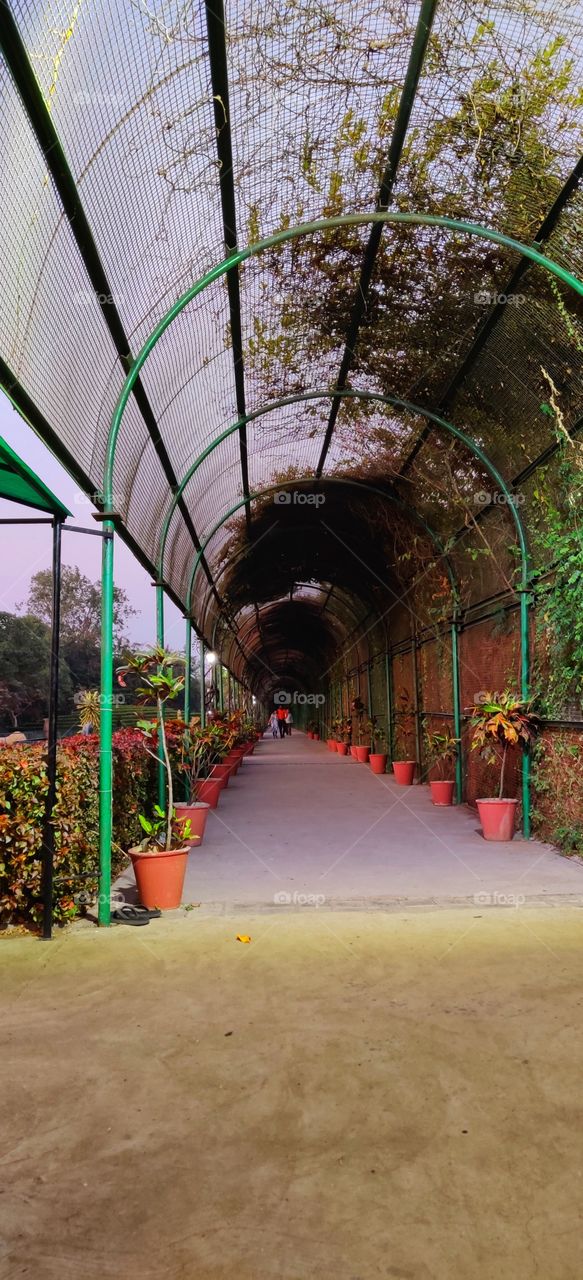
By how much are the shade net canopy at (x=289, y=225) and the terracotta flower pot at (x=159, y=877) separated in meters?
2.51

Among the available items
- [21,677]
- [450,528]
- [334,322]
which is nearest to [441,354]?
[334,322]

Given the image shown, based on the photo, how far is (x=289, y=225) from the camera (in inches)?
237

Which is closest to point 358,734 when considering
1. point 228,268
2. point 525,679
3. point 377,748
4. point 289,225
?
point 377,748

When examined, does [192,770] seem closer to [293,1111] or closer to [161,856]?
[161,856]

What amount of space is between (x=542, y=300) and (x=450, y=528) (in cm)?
437

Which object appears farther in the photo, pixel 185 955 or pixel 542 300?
pixel 542 300

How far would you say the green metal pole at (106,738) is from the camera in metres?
4.76

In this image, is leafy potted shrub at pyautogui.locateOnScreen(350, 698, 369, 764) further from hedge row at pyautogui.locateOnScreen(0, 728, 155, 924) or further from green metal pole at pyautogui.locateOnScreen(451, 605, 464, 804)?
hedge row at pyautogui.locateOnScreen(0, 728, 155, 924)

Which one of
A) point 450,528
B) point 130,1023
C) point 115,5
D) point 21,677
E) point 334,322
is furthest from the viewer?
point 21,677

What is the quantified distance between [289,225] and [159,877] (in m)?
5.00

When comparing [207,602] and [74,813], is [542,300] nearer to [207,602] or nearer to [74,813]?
[74,813]

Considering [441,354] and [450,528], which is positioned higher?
[441,354]

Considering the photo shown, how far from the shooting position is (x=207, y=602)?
1612 centimetres

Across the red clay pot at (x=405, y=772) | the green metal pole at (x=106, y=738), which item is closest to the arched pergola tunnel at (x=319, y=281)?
the green metal pole at (x=106, y=738)
